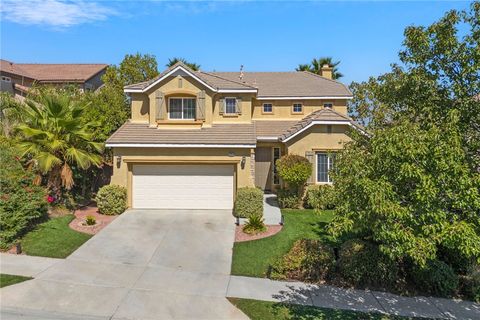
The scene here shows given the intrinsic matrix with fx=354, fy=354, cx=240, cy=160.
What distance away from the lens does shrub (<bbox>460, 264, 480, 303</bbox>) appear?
33.8 ft

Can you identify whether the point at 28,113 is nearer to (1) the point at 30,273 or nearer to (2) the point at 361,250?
(1) the point at 30,273

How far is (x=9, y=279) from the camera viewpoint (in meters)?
9.74

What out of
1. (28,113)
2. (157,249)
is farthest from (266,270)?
(28,113)

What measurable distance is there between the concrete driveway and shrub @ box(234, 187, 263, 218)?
3.76 ft

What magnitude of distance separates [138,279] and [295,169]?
945 cm

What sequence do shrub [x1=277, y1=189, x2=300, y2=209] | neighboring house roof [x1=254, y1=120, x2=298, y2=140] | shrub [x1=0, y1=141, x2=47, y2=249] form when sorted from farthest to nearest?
neighboring house roof [x1=254, y1=120, x2=298, y2=140] < shrub [x1=277, y1=189, x2=300, y2=209] < shrub [x1=0, y1=141, x2=47, y2=249]

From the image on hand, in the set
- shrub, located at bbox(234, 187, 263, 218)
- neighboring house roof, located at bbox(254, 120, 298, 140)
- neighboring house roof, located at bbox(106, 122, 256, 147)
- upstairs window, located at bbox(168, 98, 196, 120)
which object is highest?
upstairs window, located at bbox(168, 98, 196, 120)

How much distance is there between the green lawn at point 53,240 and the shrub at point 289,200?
923 cm

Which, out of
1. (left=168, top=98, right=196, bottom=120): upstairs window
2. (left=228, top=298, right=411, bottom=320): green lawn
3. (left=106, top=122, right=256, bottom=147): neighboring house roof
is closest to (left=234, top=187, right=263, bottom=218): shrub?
(left=106, top=122, right=256, bottom=147): neighboring house roof

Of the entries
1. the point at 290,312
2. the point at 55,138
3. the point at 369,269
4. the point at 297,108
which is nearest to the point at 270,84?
the point at 297,108

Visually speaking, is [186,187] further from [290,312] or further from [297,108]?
[290,312]

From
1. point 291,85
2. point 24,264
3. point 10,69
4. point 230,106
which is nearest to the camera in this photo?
point 24,264

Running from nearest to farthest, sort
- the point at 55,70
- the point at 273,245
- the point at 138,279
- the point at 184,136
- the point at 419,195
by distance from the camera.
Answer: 1. the point at 419,195
2. the point at 138,279
3. the point at 273,245
4. the point at 184,136
5. the point at 55,70

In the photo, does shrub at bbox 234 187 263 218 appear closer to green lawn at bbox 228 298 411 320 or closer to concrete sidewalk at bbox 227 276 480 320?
concrete sidewalk at bbox 227 276 480 320
